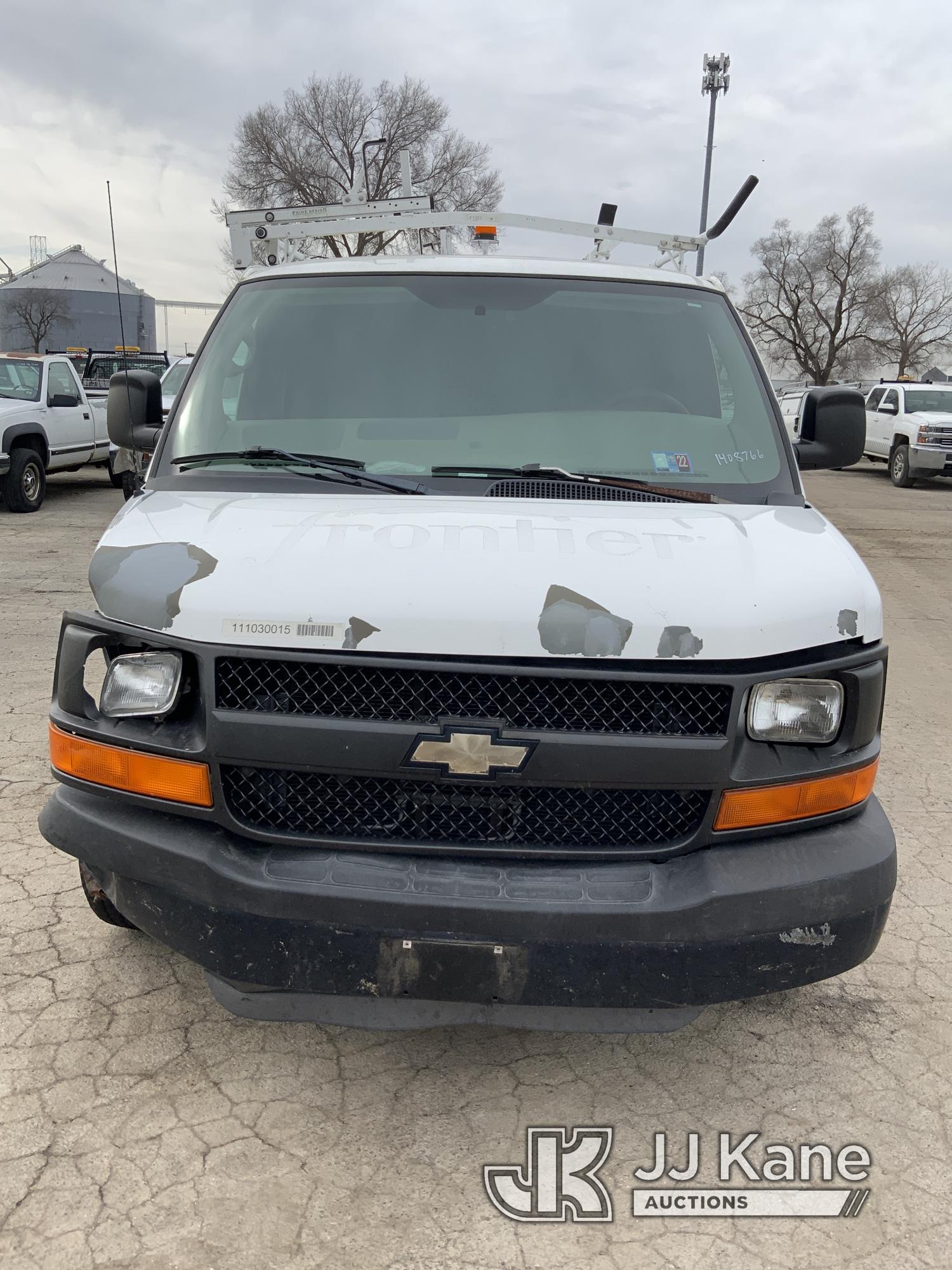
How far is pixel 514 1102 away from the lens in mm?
2578

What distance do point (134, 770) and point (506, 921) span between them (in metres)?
0.90

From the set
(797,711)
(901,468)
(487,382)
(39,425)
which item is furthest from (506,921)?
(901,468)

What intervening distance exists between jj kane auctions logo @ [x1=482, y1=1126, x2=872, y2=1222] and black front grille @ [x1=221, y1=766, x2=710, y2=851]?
77cm

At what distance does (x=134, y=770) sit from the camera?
2322 mm

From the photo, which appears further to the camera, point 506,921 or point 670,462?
point 670,462

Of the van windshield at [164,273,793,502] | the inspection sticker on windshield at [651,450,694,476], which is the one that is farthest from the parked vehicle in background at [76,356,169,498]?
the inspection sticker on windshield at [651,450,694,476]

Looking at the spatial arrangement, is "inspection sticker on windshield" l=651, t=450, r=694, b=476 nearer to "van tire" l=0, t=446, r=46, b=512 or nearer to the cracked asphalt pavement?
the cracked asphalt pavement

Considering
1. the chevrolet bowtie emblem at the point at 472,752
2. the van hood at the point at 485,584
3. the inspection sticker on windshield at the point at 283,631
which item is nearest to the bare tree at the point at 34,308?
the van hood at the point at 485,584

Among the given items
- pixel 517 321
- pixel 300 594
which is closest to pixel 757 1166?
pixel 300 594

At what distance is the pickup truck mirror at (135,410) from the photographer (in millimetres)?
3666

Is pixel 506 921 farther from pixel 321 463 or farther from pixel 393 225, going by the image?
pixel 393 225

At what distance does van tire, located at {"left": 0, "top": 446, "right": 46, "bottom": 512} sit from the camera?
12.5m

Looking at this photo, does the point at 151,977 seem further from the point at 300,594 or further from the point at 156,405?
the point at 156,405

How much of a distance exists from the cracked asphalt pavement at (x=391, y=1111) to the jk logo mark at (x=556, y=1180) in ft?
0.10
